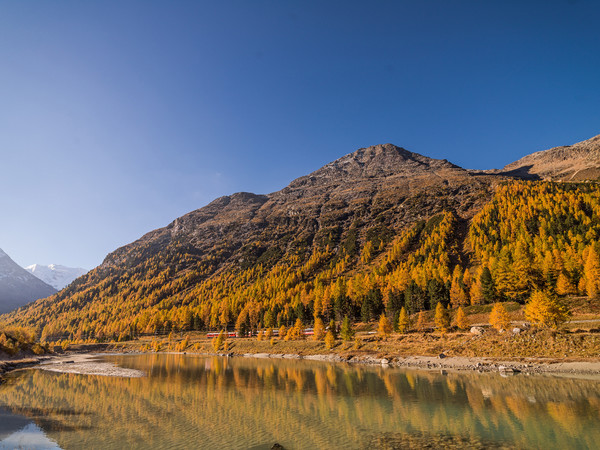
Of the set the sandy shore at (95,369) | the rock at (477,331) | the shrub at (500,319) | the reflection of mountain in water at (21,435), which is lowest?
the sandy shore at (95,369)

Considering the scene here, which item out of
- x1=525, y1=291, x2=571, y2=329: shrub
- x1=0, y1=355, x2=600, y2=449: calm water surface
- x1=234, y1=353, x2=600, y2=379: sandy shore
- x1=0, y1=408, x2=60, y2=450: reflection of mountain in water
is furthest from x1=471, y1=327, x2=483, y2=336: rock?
x1=0, y1=408, x2=60, y2=450: reflection of mountain in water

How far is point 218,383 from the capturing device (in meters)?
51.8

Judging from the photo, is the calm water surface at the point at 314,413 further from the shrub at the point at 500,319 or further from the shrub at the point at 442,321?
the shrub at the point at 442,321

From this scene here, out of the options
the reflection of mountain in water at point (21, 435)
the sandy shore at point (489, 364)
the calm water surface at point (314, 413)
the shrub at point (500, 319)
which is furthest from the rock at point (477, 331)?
the reflection of mountain in water at point (21, 435)

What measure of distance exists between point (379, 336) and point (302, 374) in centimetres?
3884

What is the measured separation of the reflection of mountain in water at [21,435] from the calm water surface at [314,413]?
0.32ft

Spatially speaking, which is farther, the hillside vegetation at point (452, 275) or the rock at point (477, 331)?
the hillside vegetation at point (452, 275)

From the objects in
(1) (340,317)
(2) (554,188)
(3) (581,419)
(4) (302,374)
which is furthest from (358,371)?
(2) (554,188)

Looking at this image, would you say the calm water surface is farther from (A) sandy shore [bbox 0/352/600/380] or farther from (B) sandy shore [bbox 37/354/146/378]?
(B) sandy shore [bbox 37/354/146/378]

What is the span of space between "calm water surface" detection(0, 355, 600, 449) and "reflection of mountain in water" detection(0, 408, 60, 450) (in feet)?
0.32

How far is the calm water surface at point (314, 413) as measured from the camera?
935 inches

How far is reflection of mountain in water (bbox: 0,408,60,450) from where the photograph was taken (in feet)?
78.4

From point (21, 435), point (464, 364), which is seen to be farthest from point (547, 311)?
point (21, 435)

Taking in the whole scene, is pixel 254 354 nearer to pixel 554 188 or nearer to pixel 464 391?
pixel 464 391
